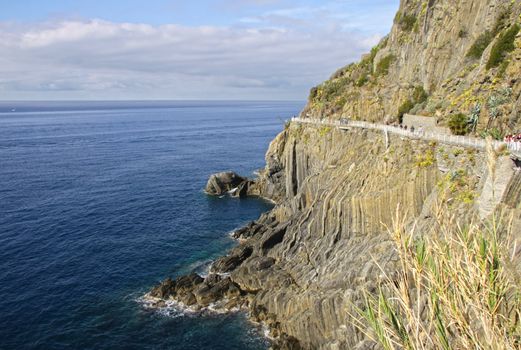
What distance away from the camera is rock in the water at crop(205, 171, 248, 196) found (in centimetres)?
8906

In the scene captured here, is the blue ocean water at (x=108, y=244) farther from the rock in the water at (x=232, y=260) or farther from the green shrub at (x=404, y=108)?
the green shrub at (x=404, y=108)

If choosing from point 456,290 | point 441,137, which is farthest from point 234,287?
point 456,290

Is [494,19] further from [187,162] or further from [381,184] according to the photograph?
[187,162]

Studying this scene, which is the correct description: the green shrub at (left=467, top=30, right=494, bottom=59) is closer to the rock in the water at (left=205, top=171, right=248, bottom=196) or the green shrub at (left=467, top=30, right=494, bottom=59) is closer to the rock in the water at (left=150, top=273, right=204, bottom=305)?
the rock in the water at (left=150, top=273, right=204, bottom=305)

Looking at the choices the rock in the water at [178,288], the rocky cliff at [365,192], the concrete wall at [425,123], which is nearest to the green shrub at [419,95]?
the rocky cliff at [365,192]

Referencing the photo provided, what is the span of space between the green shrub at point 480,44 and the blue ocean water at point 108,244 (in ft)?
134

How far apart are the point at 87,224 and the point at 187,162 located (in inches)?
2046

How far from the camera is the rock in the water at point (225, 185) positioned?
8906 cm

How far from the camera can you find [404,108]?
213ft

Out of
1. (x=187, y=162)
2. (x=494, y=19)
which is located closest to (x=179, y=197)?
(x=187, y=162)

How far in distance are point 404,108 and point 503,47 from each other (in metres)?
20.2

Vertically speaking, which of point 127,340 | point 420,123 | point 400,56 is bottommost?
point 127,340

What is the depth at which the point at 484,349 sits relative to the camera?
8.94 metres

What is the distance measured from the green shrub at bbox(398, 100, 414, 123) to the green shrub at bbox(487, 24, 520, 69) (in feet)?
59.5
